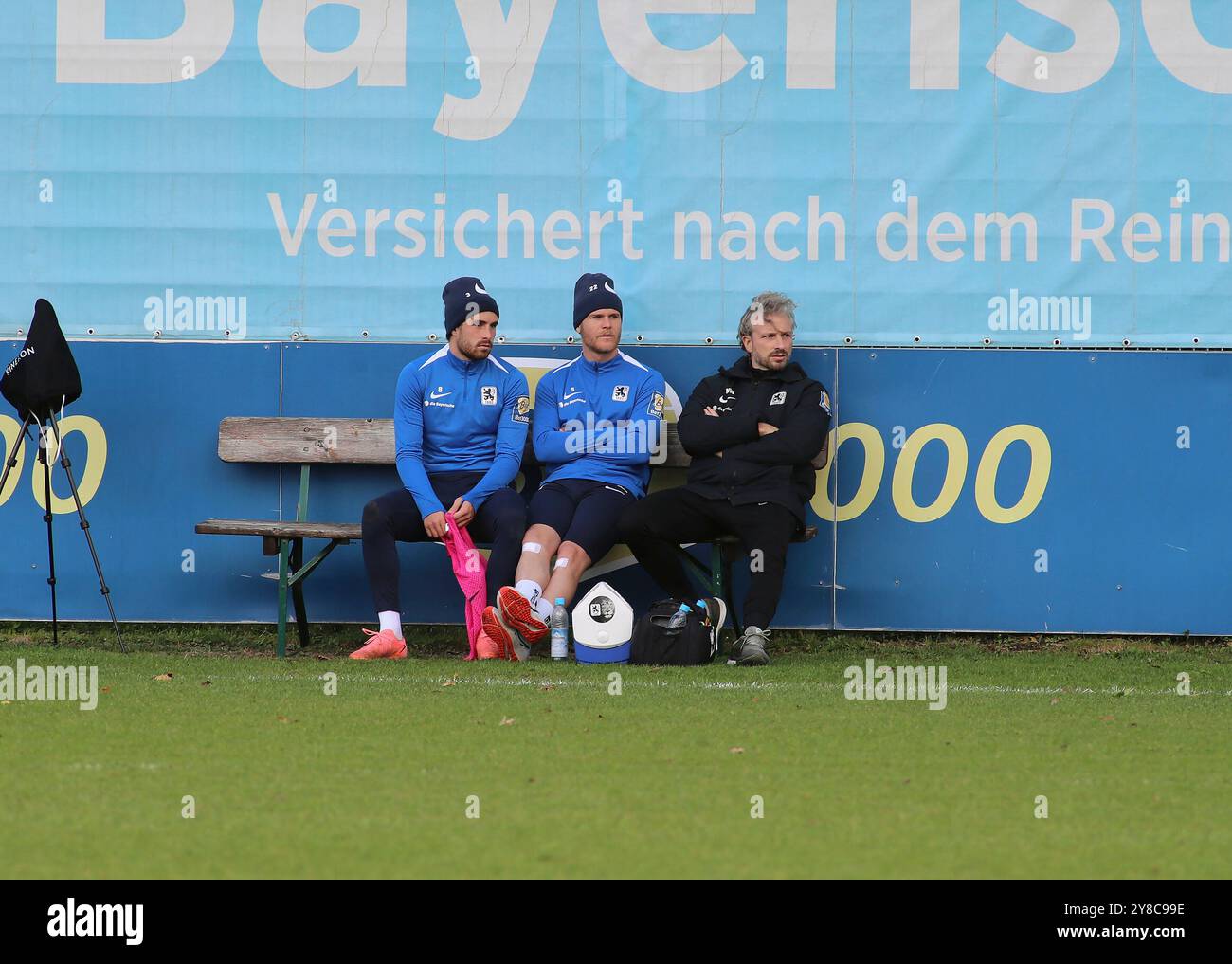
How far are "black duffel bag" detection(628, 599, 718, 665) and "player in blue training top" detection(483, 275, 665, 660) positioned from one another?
538mm

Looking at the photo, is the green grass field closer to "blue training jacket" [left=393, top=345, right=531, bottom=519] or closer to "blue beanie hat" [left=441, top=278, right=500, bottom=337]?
"blue training jacket" [left=393, top=345, right=531, bottom=519]

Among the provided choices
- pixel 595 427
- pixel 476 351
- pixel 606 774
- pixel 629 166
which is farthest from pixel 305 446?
pixel 606 774

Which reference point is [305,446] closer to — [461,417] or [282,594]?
[282,594]

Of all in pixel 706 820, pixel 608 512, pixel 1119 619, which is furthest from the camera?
pixel 1119 619

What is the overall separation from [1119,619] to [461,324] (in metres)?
3.73

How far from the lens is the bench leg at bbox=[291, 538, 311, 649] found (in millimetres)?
8531

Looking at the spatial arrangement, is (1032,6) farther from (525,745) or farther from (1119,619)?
(525,745)

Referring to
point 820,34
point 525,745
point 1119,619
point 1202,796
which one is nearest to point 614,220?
point 820,34

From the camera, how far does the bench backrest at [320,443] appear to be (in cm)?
862

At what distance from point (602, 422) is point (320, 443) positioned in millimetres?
1519

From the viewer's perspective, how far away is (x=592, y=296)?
8.29 metres

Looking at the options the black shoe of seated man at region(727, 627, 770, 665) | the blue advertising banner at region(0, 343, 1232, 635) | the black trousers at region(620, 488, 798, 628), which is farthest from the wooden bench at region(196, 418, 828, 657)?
the black shoe of seated man at region(727, 627, 770, 665)

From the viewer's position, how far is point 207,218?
8812mm

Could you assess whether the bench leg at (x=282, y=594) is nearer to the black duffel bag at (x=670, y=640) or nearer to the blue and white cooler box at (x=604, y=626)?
the blue and white cooler box at (x=604, y=626)
